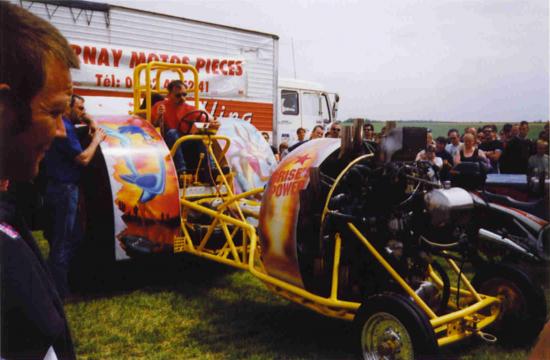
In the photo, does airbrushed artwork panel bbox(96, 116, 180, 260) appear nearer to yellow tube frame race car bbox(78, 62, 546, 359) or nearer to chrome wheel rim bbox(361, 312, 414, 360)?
yellow tube frame race car bbox(78, 62, 546, 359)

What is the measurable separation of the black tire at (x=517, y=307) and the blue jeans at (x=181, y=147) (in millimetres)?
3105

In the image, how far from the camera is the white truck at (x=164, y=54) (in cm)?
829

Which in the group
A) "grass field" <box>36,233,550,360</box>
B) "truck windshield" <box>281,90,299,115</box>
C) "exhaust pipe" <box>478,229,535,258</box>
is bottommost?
"grass field" <box>36,233,550,360</box>

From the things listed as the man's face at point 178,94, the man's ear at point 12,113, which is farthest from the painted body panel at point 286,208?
the man's ear at point 12,113

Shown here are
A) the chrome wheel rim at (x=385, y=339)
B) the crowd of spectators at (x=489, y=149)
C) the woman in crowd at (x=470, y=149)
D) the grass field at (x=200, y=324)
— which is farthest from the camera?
the woman in crowd at (x=470, y=149)

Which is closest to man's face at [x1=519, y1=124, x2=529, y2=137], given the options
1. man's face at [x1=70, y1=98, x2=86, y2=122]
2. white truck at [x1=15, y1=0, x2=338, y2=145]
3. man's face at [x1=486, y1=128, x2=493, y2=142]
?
man's face at [x1=486, y1=128, x2=493, y2=142]

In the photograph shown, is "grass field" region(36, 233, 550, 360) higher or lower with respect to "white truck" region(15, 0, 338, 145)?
lower

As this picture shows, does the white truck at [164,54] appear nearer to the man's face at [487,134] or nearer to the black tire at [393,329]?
the man's face at [487,134]

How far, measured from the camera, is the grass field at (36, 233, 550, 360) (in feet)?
11.9

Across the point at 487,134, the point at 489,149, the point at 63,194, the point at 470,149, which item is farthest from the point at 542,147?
the point at 63,194

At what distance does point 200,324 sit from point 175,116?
8.40 ft

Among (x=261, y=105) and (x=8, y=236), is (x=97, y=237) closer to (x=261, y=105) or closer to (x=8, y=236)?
(x=8, y=236)

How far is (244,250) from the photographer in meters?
4.24

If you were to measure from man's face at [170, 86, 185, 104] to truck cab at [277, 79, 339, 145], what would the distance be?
7.54 metres
